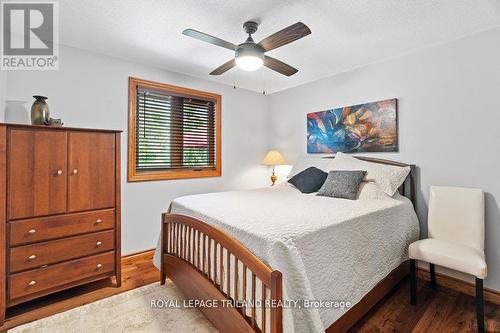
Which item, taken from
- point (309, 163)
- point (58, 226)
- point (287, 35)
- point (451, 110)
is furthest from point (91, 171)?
→ point (451, 110)

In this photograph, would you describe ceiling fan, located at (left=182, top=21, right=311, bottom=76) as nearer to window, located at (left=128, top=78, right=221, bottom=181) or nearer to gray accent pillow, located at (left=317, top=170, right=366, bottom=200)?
gray accent pillow, located at (left=317, top=170, right=366, bottom=200)

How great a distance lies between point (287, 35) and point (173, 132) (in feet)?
6.90

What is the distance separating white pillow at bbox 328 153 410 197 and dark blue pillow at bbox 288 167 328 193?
0.24 m

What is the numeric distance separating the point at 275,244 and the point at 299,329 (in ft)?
1.40

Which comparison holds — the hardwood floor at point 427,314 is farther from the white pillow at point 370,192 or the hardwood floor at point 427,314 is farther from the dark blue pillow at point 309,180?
the dark blue pillow at point 309,180

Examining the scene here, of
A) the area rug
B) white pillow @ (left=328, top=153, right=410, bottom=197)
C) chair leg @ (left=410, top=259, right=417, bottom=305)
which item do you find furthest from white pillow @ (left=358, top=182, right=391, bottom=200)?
the area rug

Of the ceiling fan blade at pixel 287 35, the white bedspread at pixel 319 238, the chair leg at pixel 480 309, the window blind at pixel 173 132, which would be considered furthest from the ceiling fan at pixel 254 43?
the chair leg at pixel 480 309

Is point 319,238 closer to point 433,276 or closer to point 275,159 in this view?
point 433,276

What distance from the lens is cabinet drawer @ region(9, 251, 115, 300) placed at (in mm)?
1928

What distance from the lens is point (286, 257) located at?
4.31 ft

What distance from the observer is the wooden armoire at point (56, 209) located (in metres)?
1.90

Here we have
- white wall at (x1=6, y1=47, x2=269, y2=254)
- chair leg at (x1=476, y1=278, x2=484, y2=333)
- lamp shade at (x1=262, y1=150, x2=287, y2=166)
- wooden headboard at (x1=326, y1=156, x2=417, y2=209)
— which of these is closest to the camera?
chair leg at (x1=476, y1=278, x2=484, y2=333)

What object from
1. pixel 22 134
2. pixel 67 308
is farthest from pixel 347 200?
pixel 22 134

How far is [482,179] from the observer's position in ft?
7.36
